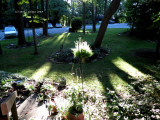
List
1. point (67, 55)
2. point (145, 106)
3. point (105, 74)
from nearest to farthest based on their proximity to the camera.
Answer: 1. point (145, 106)
2. point (105, 74)
3. point (67, 55)

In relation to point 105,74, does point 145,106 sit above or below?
above

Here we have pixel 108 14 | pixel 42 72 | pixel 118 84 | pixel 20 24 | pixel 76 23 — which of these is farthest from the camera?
pixel 76 23

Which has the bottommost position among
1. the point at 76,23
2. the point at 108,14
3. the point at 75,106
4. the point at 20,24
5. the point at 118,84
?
the point at 118,84

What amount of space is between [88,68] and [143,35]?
8295 millimetres

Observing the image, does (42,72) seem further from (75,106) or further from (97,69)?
(75,106)

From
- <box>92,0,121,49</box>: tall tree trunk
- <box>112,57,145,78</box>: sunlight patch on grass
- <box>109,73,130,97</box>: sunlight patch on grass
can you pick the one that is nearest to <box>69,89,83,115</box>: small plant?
<box>109,73,130,97</box>: sunlight patch on grass

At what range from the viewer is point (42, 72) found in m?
5.66

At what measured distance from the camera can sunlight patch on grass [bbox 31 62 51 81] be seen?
5.18 metres

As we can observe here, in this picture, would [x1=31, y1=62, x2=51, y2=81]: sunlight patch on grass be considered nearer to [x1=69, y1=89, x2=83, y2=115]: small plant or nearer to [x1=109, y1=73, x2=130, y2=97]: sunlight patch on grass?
[x1=109, y1=73, x2=130, y2=97]: sunlight patch on grass

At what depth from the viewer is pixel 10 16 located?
2564 cm

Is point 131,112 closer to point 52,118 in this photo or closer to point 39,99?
point 52,118

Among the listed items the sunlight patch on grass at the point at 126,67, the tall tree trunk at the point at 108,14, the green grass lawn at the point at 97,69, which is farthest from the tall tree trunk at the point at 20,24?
the sunlight patch on grass at the point at 126,67

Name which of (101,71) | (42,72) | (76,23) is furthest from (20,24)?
(76,23)

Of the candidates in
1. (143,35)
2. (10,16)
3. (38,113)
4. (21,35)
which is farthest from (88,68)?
(10,16)
